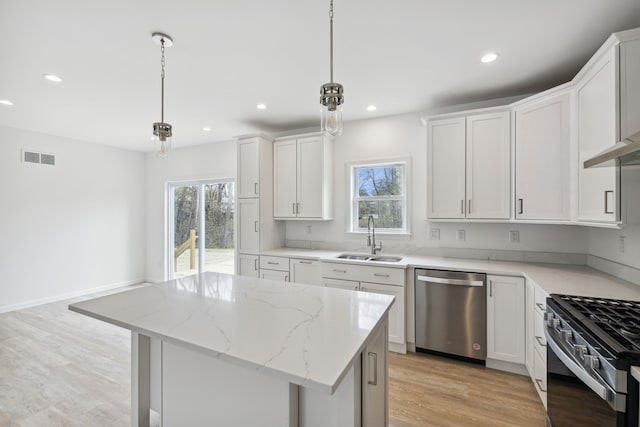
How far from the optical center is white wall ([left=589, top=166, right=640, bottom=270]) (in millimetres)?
1706

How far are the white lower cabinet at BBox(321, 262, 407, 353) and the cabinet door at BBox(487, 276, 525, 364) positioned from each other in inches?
30.5

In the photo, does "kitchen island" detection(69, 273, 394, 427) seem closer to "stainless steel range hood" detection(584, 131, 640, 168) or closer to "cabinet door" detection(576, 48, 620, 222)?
"stainless steel range hood" detection(584, 131, 640, 168)

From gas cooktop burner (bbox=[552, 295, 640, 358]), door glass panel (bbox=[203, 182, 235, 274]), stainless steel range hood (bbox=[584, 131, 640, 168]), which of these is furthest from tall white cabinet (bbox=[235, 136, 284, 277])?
stainless steel range hood (bbox=[584, 131, 640, 168])

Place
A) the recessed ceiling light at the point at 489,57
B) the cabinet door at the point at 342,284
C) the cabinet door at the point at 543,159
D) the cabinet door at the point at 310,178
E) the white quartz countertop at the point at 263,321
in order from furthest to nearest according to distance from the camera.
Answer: the cabinet door at the point at 310,178, the cabinet door at the point at 342,284, the cabinet door at the point at 543,159, the recessed ceiling light at the point at 489,57, the white quartz countertop at the point at 263,321

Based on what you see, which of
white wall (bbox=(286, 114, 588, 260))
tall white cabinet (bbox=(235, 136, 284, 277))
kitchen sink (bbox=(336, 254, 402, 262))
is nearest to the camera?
white wall (bbox=(286, 114, 588, 260))

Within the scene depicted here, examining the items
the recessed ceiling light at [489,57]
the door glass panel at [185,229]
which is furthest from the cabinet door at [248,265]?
the recessed ceiling light at [489,57]

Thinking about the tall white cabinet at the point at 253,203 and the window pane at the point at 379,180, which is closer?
the window pane at the point at 379,180

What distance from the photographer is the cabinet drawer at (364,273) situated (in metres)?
2.92

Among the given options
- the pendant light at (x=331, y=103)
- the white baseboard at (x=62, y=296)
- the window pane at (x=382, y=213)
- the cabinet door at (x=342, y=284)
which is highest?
the pendant light at (x=331, y=103)

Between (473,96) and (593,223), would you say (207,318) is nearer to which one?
(593,223)

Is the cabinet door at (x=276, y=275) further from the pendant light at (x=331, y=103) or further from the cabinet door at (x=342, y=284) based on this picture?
the pendant light at (x=331, y=103)

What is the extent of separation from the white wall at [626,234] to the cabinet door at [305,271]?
8.58 ft

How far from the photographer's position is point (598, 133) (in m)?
1.94

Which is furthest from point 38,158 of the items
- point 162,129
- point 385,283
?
point 385,283
